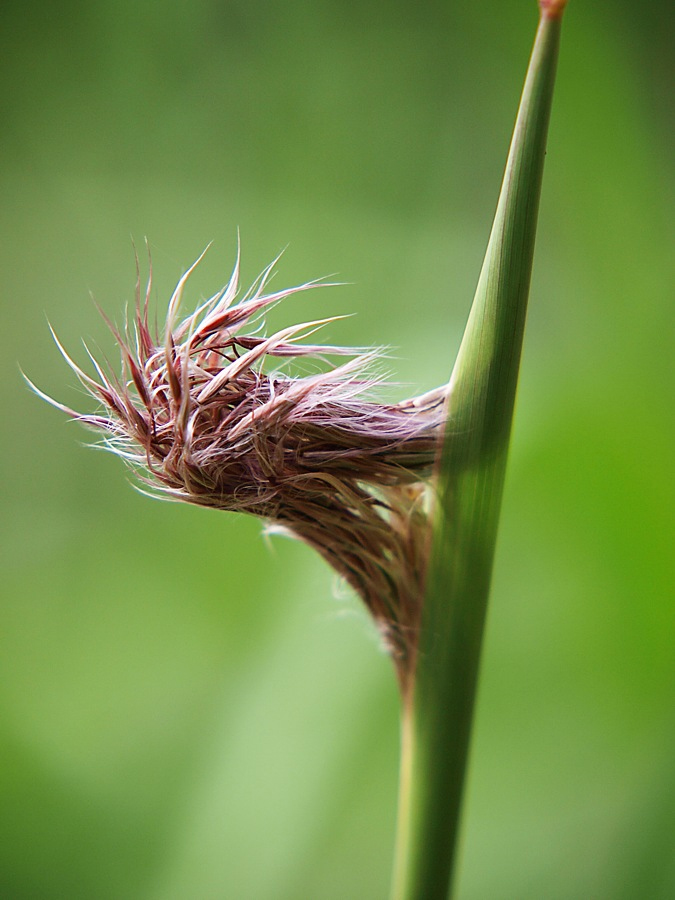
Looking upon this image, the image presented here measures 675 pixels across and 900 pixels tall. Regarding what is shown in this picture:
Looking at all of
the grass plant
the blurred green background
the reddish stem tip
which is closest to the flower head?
the grass plant

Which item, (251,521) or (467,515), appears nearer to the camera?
(467,515)

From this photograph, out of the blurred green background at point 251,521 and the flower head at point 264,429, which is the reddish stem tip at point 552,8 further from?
the blurred green background at point 251,521

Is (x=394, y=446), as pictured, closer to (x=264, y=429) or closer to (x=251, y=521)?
(x=264, y=429)

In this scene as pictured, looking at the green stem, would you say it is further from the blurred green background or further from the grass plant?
the blurred green background

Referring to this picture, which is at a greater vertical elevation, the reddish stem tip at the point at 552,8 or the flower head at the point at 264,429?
the reddish stem tip at the point at 552,8

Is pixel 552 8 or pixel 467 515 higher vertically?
pixel 552 8

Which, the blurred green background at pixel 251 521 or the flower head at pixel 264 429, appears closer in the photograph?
the flower head at pixel 264 429

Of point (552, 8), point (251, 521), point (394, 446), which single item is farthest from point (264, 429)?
point (251, 521)

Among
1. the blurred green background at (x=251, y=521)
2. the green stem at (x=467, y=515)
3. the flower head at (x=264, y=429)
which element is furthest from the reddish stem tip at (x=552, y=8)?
the blurred green background at (x=251, y=521)
